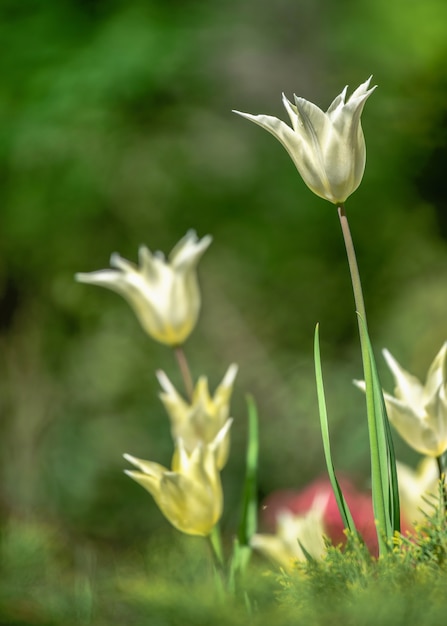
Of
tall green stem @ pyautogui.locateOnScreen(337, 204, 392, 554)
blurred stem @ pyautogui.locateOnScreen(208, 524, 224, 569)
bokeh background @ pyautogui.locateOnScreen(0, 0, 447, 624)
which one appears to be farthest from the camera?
bokeh background @ pyautogui.locateOnScreen(0, 0, 447, 624)

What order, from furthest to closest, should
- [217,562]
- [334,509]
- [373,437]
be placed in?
1. [334,509]
2. [217,562]
3. [373,437]

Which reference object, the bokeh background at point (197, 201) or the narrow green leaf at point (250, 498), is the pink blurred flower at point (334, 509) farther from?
the bokeh background at point (197, 201)

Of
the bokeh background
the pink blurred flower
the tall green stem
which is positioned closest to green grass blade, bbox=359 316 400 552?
the tall green stem

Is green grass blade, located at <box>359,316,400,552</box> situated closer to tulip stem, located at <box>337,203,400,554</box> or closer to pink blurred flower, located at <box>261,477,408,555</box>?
tulip stem, located at <box>337,203,400,554</box>

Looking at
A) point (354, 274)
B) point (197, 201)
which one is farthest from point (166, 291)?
point (197, 201)

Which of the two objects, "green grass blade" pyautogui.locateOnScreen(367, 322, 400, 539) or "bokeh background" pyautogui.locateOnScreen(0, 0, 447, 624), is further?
"bokeh background" pyautogui.locateOnScreen(0, 0, 447, 624)

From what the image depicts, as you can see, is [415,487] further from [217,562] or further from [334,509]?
[334,509]
